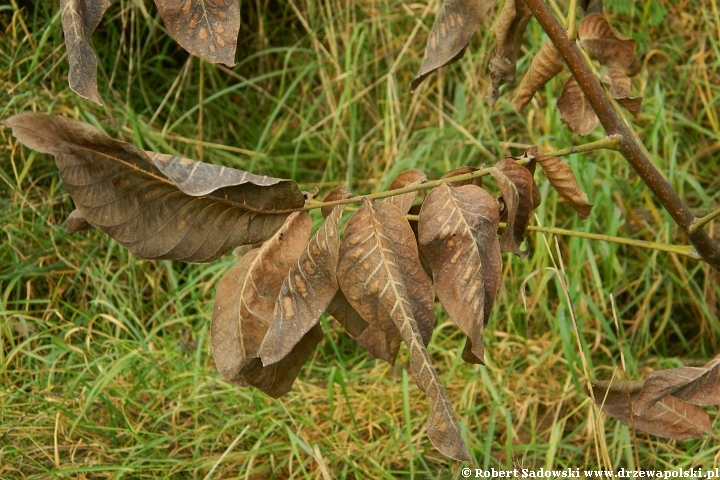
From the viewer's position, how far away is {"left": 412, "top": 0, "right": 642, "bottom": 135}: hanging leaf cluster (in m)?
1.27

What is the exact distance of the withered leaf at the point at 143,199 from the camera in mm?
860

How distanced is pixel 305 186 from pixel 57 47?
1.03 meters

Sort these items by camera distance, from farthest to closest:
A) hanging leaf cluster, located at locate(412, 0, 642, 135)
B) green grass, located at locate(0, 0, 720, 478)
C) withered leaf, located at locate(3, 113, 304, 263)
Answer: green grass, located at locate(0, 0, 720, 478), hanging leaf cluster, located at locate(412, 0, 642, 135), withered leaf, located at locate(3, 113, 304, 263)

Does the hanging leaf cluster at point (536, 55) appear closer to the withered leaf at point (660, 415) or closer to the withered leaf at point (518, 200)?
the withered leaf at point (518, 200)

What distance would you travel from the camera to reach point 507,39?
1336 millimetres

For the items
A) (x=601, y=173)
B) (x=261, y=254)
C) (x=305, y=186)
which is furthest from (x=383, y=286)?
(x=305, y=186)

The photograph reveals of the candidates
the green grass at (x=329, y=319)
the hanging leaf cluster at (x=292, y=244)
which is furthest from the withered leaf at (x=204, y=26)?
the green grass at (x=329, y=319)

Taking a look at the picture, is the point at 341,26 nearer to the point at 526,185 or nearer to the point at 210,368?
the point at 210,368

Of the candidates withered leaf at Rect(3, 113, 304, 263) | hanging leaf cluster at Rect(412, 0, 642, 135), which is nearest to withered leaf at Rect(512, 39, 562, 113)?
hanging leaf cluster at Rect(412, 0, 642, 135)

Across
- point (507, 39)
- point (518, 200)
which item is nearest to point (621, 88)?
point (507, 39)

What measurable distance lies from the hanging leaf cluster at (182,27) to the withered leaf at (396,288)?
0.78 feet

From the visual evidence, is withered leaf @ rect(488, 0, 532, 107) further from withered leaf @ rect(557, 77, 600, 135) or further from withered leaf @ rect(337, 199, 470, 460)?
withered leaf @ rect(337, 199, 470, 460)

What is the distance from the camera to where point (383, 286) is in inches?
37.1

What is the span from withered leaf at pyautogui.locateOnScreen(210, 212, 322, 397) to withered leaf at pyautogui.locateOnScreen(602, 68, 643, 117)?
22.7 inches
